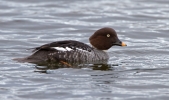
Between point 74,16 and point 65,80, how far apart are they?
31.8 ft

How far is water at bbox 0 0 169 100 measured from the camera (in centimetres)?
1197

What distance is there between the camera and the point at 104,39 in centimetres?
1527

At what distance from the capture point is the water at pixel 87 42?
39.3ft

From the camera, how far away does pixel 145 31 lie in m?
19.7

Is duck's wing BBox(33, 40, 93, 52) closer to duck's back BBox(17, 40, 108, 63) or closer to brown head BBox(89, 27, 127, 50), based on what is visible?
duck's back BBox(17, 40, 108, 63)

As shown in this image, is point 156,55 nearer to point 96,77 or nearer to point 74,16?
point 96,77

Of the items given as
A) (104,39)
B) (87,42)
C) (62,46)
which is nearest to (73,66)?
(62,46)

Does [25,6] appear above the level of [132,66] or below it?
above

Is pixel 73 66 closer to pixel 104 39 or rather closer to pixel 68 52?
pixel 68 52

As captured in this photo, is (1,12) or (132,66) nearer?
(132,66)

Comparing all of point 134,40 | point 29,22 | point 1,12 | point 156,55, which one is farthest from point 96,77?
point 1,12

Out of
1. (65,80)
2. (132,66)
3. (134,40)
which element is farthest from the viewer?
(134,40)

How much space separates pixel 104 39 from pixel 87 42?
292cm

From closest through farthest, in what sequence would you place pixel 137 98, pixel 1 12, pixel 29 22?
pixel 137 98 → pixel 29 22 → pixel 1 12
